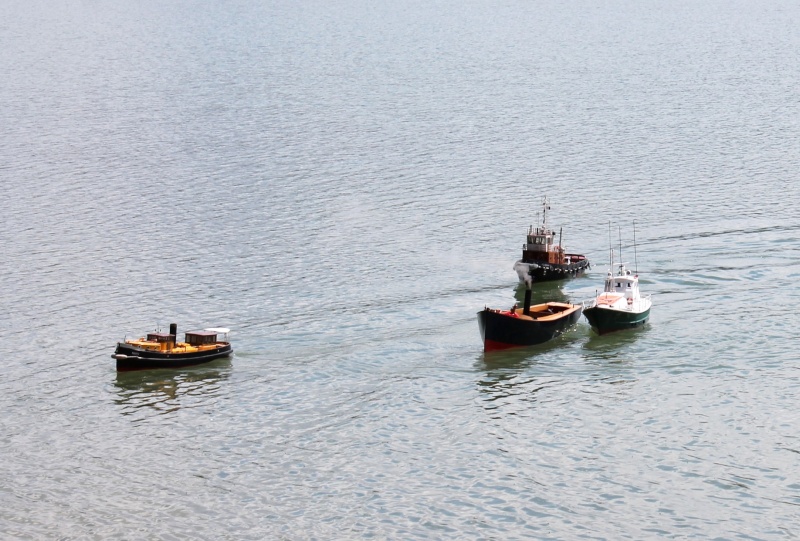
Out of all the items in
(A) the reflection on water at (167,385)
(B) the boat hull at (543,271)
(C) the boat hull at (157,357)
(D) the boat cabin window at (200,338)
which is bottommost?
(A) the reflection on water at (167,385)

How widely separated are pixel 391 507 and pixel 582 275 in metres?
45.5

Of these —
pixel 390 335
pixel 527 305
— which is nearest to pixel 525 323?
pixel 527 305

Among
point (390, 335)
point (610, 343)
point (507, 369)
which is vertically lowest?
point (507, 369)

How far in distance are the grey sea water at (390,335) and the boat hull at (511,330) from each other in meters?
1.27

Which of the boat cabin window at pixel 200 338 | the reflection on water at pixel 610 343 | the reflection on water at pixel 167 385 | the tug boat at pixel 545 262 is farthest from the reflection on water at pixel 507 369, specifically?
the boat cabin window at pixel 200 338

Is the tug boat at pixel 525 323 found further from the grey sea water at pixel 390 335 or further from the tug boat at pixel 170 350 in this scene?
the tug boat at pixel 170 350

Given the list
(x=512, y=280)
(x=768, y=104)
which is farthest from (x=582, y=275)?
(x=768, y=104)

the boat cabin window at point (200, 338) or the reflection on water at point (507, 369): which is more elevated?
the boat cabin window at point (200, 338)

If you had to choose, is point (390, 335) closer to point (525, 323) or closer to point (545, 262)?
point (525, 323)

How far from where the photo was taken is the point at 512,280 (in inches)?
4245

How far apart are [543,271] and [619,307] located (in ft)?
40.1

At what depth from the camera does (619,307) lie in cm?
9594

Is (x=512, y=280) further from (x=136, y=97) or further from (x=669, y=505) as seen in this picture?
(x=136, y=97)

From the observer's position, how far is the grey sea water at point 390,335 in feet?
226
